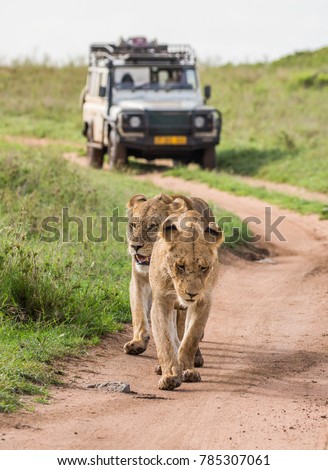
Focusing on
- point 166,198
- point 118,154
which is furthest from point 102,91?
point 166,198

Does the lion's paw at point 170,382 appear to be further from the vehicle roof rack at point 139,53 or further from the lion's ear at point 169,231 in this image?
the vehicle roof rack at point 139,53

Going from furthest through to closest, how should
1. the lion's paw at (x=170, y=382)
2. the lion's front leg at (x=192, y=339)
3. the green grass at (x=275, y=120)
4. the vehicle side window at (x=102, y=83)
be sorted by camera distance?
1. the green grass at (x=275, y=120)
2. the vehicle side window at (x=102, y=83)
3. the lion's front leg at (x=192, y=339)
4. the lion's paw at (x=170, y=382)

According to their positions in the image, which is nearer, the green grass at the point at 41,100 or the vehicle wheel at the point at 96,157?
the vehicle wheel at the point at 96,157

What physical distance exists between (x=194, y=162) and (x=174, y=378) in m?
15.0

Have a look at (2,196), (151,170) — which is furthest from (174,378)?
(151,170)

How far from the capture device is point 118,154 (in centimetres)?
1961

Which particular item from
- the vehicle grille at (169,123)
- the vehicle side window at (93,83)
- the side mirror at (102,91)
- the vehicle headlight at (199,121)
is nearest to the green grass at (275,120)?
the vehicle headlight at (199,121)

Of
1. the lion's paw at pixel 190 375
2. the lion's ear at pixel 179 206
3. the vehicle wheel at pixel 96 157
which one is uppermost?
the lion's ear at pixel 179 206

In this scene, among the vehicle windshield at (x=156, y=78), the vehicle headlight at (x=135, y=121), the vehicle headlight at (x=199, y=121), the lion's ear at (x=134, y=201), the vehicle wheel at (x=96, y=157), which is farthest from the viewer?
the vehicle wheel at (x=96, y=157)

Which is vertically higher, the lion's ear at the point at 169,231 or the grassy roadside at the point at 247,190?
the lion's ear at the point at 169,231

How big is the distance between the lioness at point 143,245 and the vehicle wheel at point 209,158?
12.8 metres

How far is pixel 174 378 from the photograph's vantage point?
625cm

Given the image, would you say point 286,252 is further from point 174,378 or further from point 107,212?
point 174,378

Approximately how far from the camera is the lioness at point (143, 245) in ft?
23.5
